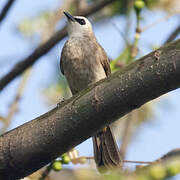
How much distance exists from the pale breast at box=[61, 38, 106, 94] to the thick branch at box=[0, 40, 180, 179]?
1950 millimetres

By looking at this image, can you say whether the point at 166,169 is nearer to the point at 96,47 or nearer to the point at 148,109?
the point at 96,47

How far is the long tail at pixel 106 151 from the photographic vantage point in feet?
11.3

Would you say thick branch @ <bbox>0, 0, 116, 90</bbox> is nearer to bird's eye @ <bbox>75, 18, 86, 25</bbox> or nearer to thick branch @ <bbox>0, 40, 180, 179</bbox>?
thick branch @ <bbox>0, 40, 180, 179</bbox>

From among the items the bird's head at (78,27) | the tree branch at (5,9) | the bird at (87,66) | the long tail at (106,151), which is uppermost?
the tree branch at (5,9)

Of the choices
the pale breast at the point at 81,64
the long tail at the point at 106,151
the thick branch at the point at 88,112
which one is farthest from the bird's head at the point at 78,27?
the thick branch at the point at 88,112

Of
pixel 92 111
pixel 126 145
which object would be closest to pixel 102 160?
pixel 126 145

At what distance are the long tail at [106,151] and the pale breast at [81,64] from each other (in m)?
0.56

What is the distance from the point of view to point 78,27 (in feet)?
17.1

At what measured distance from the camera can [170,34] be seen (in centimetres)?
431

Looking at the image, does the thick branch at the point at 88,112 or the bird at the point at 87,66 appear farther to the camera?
the bird at the point at 87,66

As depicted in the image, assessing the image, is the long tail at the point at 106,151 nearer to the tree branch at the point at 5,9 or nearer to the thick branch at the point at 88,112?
the thick branch at the point at 88,112

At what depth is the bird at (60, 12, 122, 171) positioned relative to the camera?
→ 3961 millimetres

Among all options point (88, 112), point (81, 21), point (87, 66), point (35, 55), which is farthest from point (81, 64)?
point (88, 112)

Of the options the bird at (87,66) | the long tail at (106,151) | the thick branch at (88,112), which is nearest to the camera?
the thick branch at (88,112)
